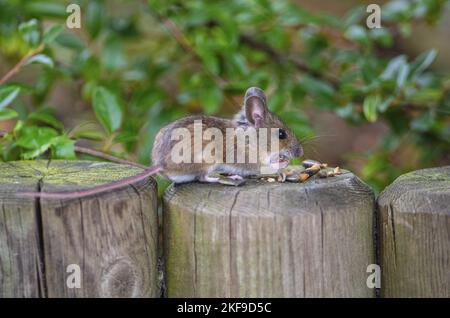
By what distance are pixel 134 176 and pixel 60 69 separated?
7.28ft

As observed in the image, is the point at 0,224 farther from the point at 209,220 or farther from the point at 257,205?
the point at 257,205

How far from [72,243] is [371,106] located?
7.27 feet

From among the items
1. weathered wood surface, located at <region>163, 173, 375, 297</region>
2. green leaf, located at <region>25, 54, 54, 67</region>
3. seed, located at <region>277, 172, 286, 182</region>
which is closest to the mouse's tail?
weathered wood surface, located at <region>163, 173, 375, 297</region>

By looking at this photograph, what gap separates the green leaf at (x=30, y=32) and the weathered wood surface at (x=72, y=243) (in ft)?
4.60

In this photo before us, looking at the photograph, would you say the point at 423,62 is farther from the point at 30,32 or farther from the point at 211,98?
the point at 30,32

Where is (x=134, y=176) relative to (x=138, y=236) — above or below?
above

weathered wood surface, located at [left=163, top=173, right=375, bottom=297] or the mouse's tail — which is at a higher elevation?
the mouse's tail

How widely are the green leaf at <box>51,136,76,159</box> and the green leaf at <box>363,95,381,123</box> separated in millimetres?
1717

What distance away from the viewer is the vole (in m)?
2.85

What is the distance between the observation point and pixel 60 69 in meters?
4.61

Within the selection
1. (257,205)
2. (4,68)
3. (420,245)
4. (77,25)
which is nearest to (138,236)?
(257,205)

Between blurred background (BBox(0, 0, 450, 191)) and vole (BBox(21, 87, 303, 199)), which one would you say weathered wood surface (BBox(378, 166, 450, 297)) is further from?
blurred background (BBox(0, 0, 450, 191))

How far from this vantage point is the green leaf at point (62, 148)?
332 centimetres

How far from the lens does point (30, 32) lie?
12.4 ft
